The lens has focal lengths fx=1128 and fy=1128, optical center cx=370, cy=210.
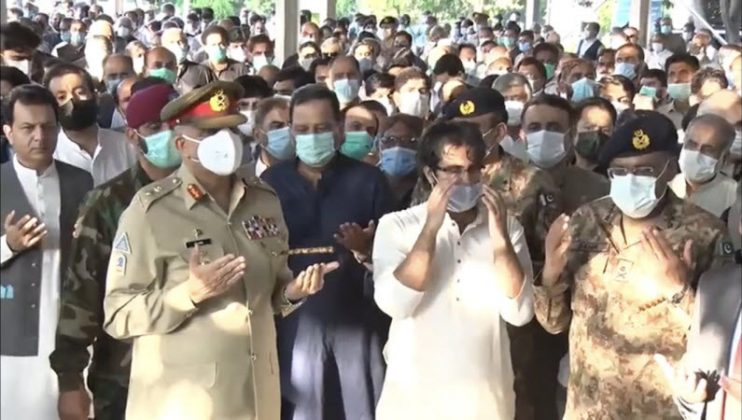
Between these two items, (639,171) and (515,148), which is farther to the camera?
(515,148)

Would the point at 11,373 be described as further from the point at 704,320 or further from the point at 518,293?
the point at 704,320

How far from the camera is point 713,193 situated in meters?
4.24

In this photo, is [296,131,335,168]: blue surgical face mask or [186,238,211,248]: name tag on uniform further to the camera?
[296,131,335,168]: blue surgical face mask

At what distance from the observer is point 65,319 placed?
328cm

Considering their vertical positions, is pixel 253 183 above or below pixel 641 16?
below

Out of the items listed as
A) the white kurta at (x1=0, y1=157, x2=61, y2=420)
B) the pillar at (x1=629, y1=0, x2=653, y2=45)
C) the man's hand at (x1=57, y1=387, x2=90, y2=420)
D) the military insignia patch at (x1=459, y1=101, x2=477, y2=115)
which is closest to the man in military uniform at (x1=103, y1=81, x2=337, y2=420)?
the man's hand at (x1=57, y1=387, x2=90, y2=420)

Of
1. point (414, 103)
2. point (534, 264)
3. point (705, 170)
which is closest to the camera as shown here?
point (534, 264)

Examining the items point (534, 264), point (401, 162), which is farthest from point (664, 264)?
point (401, 162)

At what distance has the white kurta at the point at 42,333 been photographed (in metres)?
3.07

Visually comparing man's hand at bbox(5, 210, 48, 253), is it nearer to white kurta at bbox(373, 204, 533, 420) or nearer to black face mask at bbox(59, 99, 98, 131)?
white kurta at bbox(373, 204, 533, 420)

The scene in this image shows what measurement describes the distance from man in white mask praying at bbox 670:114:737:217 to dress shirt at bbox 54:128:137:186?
2.28 meters

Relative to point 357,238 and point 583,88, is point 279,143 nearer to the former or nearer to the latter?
point 357,238

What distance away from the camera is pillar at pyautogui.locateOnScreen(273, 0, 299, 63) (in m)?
13.2

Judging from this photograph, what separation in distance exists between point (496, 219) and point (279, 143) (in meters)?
1.97
